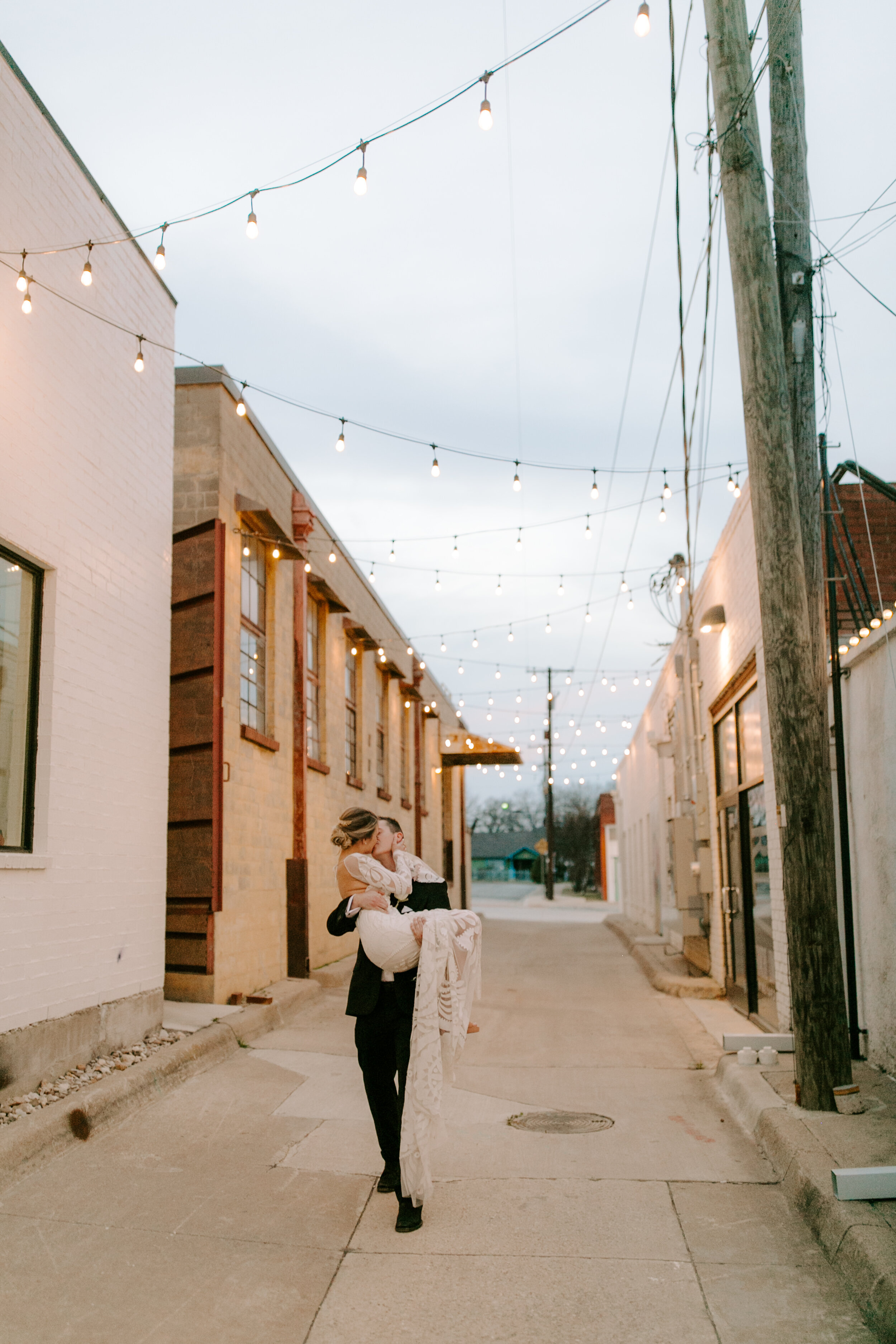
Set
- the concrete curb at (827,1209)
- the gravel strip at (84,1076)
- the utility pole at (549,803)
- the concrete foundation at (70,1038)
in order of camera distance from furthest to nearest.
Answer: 1. the utility pole at (549,803)
2. the concrete foundation at (70,1038)
3. the gravel strip at (84,1076)
4. the concrete curb at (827,1209)

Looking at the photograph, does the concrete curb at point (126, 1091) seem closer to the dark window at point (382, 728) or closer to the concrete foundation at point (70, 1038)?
the concrete foundation at point (70, 1038)

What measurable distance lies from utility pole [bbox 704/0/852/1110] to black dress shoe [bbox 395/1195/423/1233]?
2379 mm

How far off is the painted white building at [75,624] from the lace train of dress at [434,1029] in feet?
8.64

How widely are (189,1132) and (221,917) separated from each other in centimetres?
377

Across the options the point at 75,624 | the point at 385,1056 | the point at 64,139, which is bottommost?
the point at 385,1056

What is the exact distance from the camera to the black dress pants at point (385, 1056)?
464cm

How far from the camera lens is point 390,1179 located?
4785 millimetres

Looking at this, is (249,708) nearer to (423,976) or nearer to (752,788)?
(752,788)

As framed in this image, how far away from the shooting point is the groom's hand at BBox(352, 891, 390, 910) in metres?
4.60

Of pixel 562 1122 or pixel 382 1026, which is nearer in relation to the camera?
pixel 382 1026

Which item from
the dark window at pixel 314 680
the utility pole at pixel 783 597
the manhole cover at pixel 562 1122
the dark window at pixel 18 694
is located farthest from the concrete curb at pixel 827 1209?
the dark window at pixel 314 680

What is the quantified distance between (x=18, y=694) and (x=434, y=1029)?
3.43 m

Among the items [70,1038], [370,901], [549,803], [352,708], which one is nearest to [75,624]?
[70,1038]

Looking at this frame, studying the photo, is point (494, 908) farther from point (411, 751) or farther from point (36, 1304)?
point (36, 1304)
